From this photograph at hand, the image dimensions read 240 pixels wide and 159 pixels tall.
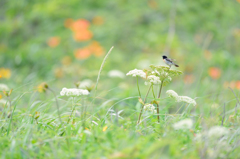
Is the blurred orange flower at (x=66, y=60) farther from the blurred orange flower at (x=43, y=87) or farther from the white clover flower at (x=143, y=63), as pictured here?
the blurred orange flower at (x=43, y=87)

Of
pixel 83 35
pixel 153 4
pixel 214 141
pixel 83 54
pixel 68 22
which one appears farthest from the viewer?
pixel 68 22

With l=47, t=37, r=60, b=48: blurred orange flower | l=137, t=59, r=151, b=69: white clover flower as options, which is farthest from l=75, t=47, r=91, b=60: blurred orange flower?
l=137, t=59, r=151, b=69: white clover flower

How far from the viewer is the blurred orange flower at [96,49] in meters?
6.91

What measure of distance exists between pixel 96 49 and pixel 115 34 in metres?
0.70

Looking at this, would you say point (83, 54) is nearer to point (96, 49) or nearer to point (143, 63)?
point (96, 49)

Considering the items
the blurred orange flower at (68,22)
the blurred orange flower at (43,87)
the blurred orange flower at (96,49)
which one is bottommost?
the blurred orange flower at (43,87)

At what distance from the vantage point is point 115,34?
23.5ft

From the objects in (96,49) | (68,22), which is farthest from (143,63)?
(68,22)

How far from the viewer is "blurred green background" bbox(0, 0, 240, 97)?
20.2 ft

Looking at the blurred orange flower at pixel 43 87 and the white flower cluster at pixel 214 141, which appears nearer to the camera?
the white flower cluster at pixel 214 141

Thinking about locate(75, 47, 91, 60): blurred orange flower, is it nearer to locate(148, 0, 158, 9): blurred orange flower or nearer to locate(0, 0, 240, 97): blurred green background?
locate(0, 0, 240, 97): blurred green background

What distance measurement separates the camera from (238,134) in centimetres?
164

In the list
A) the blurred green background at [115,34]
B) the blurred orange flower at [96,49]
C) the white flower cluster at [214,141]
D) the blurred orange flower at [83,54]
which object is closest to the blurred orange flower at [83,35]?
the blurred green background at [115,34]

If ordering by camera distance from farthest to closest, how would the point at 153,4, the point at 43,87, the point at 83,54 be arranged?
the point at 153,4
the point at 83,54
the point at 43,87
